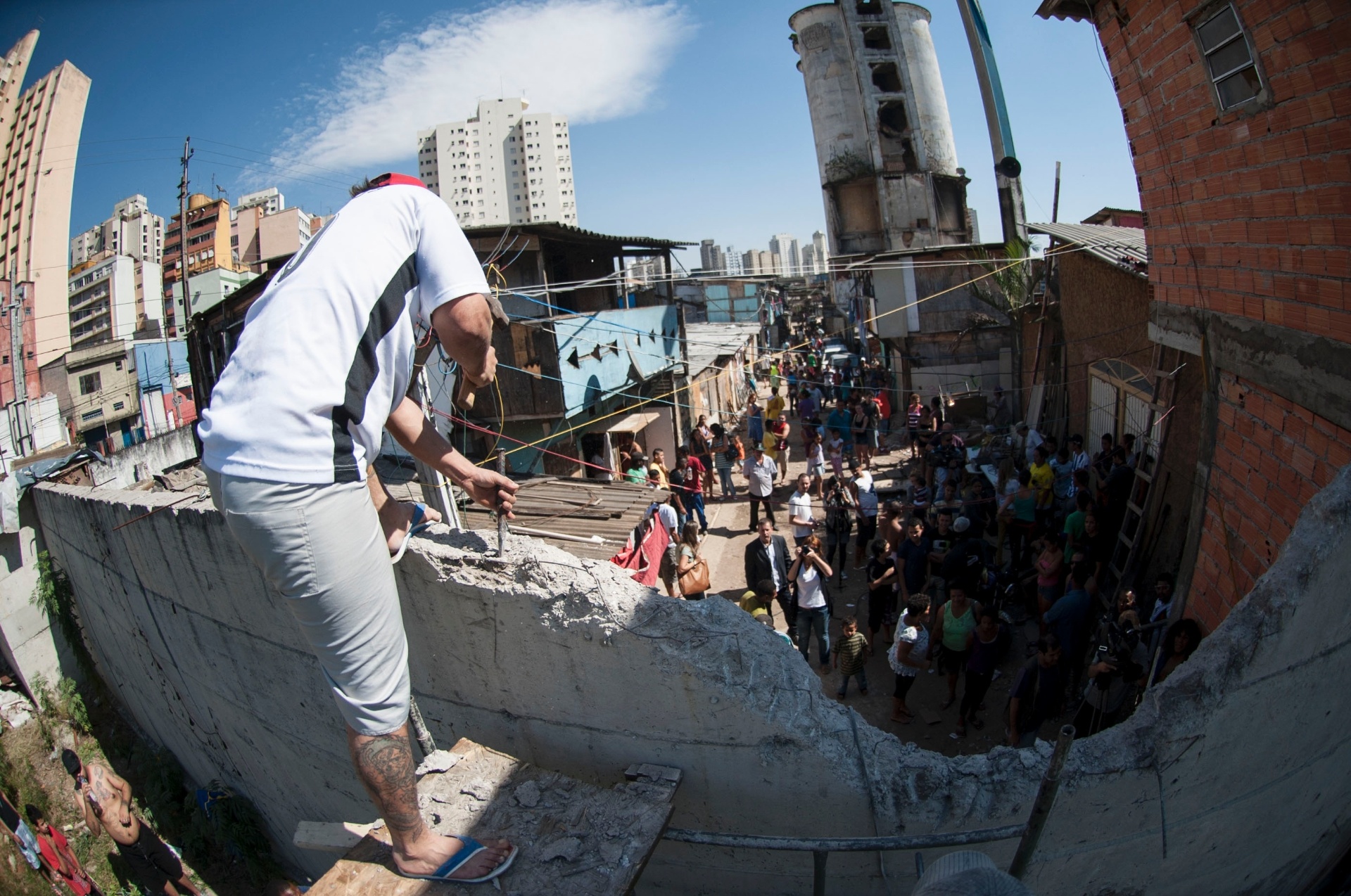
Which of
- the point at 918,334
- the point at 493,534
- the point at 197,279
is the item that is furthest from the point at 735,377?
the point at 197,279

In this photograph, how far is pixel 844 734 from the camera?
2727 millimetres

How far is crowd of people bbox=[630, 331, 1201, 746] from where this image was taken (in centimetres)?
553

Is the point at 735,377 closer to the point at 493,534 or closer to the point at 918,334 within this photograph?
the point at 918,334

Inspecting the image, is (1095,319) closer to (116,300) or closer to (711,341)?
(711,341)

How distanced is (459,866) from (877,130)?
3443cm

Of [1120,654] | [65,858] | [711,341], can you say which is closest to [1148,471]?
[1120,654]

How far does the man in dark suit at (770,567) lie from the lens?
7.48m

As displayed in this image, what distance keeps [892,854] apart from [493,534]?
1.92 meters

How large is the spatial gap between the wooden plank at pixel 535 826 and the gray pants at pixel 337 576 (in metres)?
0.45

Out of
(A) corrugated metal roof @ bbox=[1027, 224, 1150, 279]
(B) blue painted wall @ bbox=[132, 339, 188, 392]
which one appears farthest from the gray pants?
(B) blue painted wall @ bbox=[132, 339, 188, 392]

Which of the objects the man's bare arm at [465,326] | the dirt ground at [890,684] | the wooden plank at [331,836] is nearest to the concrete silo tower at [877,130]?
the dirt ground at [890,684]

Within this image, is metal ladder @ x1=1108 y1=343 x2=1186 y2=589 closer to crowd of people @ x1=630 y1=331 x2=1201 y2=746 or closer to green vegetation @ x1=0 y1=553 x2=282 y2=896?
crowd of people @ x1=630 y1=331 x2=1201 y2=746

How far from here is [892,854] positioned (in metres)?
2.80

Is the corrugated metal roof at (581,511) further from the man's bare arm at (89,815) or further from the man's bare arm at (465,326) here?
the man's bare arm at (465,326)
